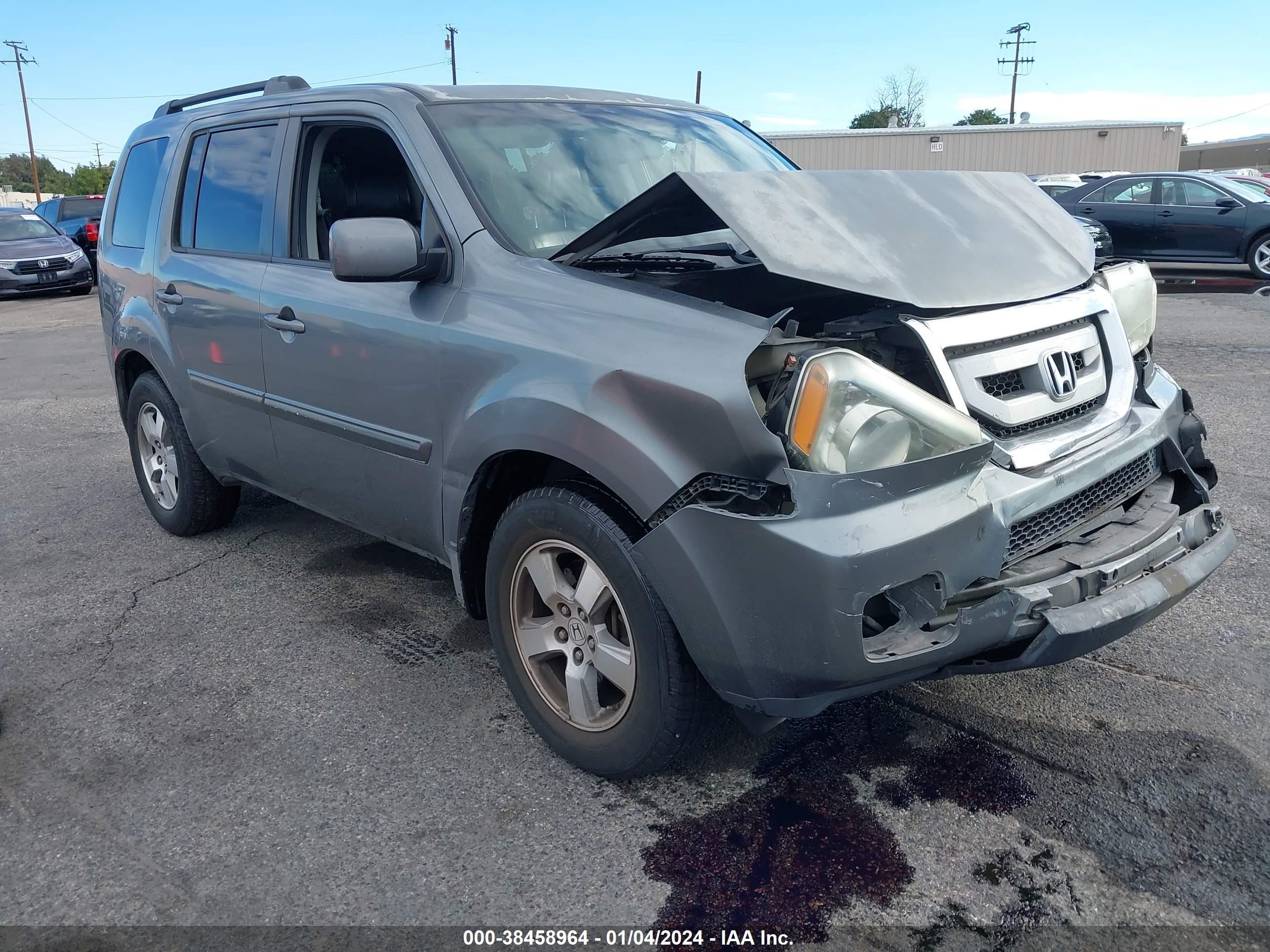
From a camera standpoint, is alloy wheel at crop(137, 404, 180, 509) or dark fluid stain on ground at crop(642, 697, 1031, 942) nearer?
dark fluid stain on ground at crop(642, 697, 1031, 942)

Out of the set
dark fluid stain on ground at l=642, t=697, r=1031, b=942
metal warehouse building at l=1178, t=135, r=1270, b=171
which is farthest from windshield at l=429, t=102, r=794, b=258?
metal warehouse building at l=1178, t=135, r=1270, b=171

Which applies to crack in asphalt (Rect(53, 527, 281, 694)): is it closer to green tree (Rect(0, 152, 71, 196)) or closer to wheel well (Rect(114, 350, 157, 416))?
wheel well (Rect(114, 350, 157, 416))

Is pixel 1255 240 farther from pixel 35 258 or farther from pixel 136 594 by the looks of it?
pixel 35 258

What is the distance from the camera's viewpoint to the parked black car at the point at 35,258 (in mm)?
17234

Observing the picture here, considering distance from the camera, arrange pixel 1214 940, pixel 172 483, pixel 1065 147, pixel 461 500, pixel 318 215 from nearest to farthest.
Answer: pixel 1214 940
pixel 461 500
pixel 318 215
pixel 172 483
pixel 1065 147

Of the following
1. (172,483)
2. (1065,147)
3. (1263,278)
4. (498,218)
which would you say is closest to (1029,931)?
(498,218)

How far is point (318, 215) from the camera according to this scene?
12.1 feet

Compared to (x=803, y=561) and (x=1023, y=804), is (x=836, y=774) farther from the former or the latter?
(x=803, y=561)

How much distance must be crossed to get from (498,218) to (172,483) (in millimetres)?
2667

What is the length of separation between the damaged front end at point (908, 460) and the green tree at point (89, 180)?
82552 mm

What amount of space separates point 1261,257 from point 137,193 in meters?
14.9

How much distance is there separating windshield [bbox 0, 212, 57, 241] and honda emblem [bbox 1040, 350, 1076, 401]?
19.6 metres

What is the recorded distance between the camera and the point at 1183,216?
584 inches

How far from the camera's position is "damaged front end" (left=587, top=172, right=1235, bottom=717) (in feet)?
7.10
